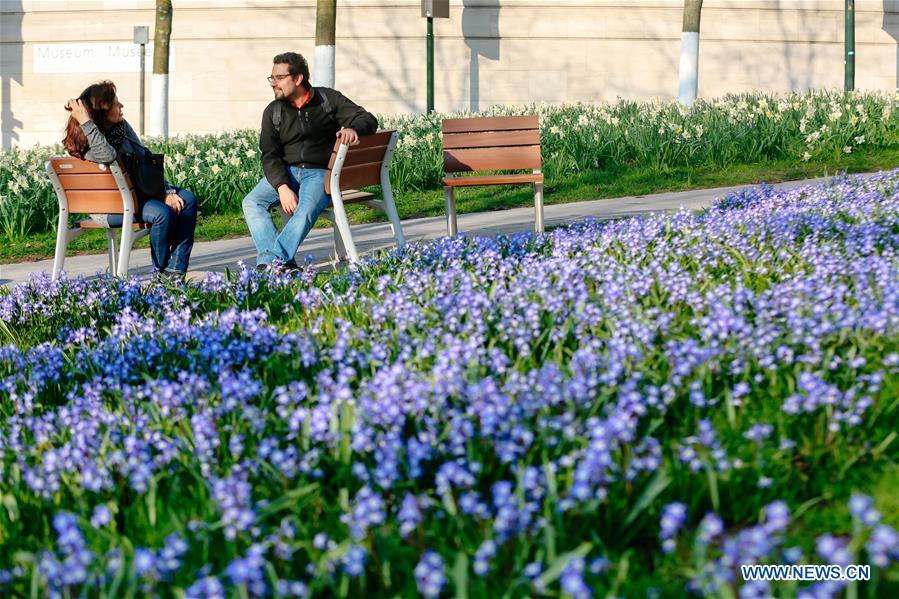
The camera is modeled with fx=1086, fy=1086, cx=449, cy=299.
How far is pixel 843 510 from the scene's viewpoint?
2.68 m

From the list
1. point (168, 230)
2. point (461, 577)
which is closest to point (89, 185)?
point (168, 230)

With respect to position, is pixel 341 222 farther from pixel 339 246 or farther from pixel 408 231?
pixel 408 231

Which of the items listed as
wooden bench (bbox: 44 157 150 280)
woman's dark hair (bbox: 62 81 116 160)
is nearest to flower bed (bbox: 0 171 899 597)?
wooden bench (bbox: 44 157 150 280)

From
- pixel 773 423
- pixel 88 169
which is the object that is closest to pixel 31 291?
pixel 88 169

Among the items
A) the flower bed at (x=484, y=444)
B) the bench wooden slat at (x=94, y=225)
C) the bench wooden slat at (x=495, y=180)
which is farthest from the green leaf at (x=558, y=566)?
the bench wooden slat at (x=495, y=180)

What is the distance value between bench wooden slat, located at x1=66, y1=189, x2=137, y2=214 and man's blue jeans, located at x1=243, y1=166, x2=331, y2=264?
2.72ft

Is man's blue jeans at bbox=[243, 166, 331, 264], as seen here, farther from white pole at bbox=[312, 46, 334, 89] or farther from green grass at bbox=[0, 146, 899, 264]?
white pole at bbox=[312, 46, 334, 89]

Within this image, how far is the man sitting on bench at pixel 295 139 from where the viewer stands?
6887mm

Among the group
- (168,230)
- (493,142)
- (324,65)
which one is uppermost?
(324,65)

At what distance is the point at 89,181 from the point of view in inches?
276

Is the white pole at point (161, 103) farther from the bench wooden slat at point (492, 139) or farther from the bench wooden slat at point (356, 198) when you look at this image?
the bench wooden slat at point (356, 198)

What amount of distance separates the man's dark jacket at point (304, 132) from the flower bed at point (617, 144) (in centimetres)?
372

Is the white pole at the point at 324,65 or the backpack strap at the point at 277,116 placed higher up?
the white pole at the point at 324,65

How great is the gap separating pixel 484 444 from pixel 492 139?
223 inches
